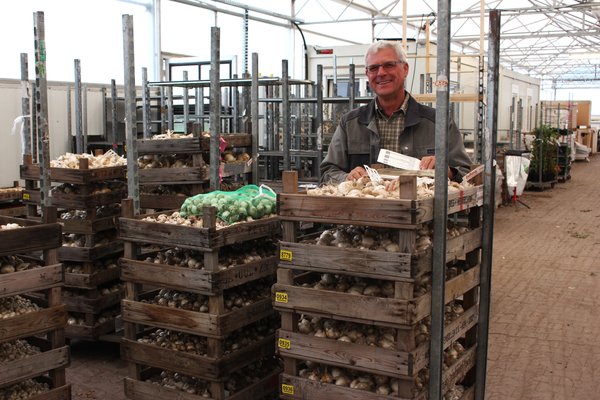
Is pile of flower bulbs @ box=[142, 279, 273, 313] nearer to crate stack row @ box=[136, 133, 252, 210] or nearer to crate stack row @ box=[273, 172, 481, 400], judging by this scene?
crate stack row @ box=[273, 172, 481, 400]

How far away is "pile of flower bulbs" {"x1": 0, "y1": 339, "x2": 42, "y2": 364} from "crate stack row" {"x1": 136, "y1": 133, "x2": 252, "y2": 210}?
1.48 meters

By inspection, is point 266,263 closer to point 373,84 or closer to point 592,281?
point 373,84

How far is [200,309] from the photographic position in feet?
11.8

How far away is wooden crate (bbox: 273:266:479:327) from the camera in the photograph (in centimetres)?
275

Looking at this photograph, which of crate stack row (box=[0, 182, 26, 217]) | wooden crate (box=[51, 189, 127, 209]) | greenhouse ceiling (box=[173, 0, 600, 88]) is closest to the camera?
wooden crate (box=[51, 189, 127, 209])

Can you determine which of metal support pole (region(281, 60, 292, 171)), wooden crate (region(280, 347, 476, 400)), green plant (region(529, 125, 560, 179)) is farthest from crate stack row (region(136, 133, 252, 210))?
green plant (region(529, 125, 560, 179))

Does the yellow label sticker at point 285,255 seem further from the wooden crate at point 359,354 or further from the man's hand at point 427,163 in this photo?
the man's hand at point 427,163

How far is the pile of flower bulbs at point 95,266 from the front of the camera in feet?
15.9

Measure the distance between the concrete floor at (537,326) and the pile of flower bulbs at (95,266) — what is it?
66 centimetres

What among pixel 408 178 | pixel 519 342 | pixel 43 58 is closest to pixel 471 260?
pixel 408 178

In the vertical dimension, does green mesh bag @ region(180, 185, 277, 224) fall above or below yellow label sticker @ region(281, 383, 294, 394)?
above

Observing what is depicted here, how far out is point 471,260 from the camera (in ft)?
11.4

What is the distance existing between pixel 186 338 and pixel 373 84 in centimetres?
178

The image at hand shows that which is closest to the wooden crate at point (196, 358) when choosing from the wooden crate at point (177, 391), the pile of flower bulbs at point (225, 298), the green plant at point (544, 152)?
the wooden crate at point (177, 391)
